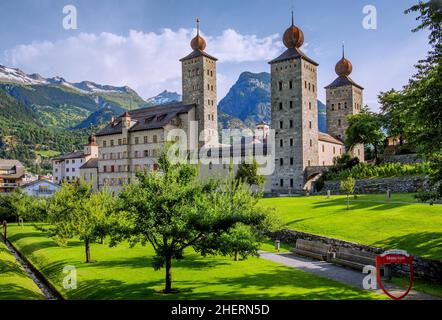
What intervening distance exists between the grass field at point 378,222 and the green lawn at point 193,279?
6438mm

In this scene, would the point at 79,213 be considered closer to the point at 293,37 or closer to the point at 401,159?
the point at 401,159

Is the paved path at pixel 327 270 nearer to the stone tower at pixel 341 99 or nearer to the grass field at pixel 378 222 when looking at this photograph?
the grass field at pixel 378 222

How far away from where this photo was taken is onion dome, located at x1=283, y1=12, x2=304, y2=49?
78.2 meters

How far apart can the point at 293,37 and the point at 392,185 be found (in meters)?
38.1

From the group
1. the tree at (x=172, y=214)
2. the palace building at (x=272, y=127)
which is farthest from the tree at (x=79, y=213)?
the palace building at (x=272, y=127)

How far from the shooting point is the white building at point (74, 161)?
145375 millimetres

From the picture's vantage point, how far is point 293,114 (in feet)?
250

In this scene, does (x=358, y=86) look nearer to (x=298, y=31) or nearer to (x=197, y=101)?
(x=298, y=31)

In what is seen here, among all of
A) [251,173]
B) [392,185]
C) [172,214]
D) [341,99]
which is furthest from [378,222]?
[341,99]

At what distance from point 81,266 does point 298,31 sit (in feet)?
207

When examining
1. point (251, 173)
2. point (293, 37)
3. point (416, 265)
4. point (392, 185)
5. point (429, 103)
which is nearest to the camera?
point (429, 103)

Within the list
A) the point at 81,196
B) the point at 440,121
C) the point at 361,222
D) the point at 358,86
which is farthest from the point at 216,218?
the point at 358,86

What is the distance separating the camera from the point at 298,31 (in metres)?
78.9
